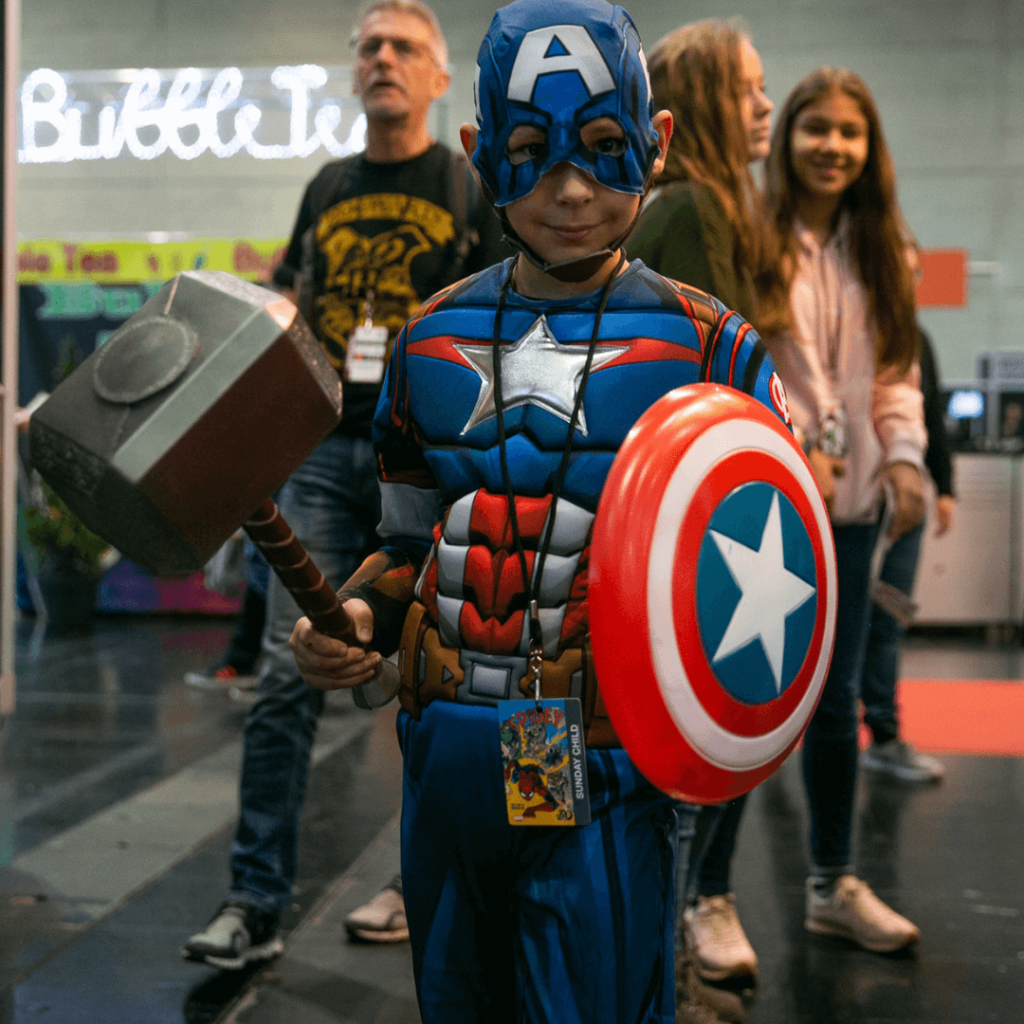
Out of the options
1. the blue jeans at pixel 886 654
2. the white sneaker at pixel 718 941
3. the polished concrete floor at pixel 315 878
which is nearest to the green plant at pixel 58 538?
the polished concrete floor at pixel 315 878

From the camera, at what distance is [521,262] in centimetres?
112

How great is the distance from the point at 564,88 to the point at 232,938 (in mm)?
1669

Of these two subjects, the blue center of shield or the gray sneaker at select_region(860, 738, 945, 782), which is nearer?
the blue center of shield

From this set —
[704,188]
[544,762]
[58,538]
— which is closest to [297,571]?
[544,762]

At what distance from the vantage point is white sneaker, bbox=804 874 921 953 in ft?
7.25

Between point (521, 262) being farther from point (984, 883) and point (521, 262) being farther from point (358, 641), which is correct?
point (984, 883)

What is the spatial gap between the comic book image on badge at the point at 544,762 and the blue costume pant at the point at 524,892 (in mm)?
30

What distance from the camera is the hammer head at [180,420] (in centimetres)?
76

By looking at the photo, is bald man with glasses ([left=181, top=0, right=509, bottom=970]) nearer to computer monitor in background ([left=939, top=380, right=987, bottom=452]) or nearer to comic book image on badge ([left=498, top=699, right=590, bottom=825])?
comic book image on badge ([left=498, top=699, right=590, bottom=825])

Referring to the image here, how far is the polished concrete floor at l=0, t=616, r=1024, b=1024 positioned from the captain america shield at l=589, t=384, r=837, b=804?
3.96ft

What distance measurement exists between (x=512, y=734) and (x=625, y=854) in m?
0.15

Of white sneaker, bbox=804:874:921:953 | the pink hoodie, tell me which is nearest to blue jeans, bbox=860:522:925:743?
white sneaker, bbox=804:874:921:953

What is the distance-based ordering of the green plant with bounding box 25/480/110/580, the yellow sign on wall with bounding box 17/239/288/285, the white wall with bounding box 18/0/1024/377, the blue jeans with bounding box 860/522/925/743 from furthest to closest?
the white wall with bounding box 18/0/1024/377 < the yellow sign on wall with bounding box 17/239/288/285 < the green plant with bounding box 25/480/110/580 < the blue jeans with bounding box 860/522/925/743

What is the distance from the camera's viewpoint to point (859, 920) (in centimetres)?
223
